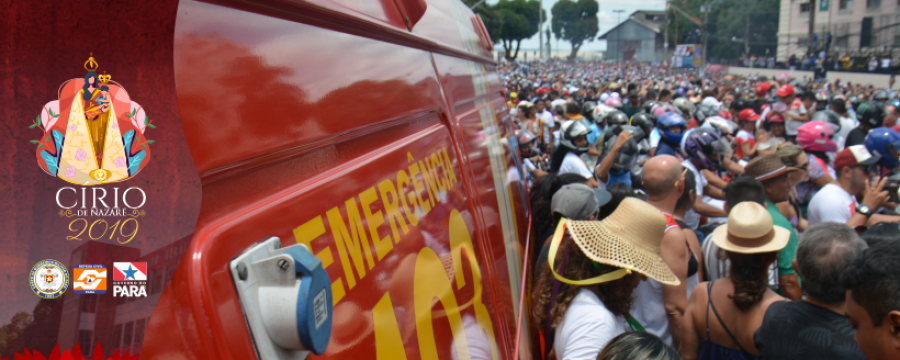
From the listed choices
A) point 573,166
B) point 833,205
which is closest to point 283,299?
point 833,205

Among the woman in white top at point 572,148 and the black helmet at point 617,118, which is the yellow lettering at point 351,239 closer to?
the woman in white top at point 572,148

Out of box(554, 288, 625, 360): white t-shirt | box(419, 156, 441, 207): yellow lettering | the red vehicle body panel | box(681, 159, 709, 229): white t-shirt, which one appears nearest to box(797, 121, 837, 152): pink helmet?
box(681, 159, 709, 229): white t-shirt

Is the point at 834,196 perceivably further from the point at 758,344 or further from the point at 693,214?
the point at 758,344

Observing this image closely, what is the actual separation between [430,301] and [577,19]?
116785 millimetres

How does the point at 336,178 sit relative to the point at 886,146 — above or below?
above

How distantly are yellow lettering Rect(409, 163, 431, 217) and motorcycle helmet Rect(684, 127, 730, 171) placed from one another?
4.56 m

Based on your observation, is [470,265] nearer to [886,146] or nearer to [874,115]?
[886,146]

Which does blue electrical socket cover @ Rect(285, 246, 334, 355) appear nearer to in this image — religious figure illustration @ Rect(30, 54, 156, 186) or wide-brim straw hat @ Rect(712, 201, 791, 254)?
religious figure illustration @ Rect(30, 54, 156, 186)

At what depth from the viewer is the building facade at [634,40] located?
96.2 m

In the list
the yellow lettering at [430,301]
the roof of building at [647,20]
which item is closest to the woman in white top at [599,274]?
the yellow lettering at [430,301]

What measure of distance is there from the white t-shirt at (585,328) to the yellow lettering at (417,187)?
1078 mm

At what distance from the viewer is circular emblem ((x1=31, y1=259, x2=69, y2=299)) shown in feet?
1.72

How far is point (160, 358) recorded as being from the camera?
22.2 inches

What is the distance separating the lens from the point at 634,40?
101 metres
